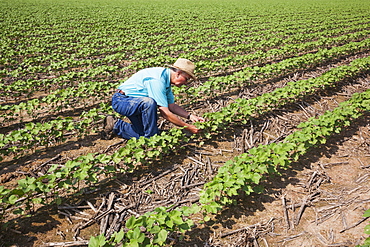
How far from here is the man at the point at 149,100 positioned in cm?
400

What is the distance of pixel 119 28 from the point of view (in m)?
17.0

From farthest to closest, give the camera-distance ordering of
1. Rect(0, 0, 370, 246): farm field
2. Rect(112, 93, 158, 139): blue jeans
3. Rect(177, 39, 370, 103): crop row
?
Rect(177, 39, 370, 103): crop row
Rect(112, 93, 158, 139): blue jeans
Rect(0, 0, 370, 246): farm field

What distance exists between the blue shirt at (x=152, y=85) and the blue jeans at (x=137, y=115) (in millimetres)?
113

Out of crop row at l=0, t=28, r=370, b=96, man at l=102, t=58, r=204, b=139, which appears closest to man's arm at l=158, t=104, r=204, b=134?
man at l=102, t=58, r=204, b=139

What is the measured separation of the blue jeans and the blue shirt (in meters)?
0.11

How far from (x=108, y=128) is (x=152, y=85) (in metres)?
1.20

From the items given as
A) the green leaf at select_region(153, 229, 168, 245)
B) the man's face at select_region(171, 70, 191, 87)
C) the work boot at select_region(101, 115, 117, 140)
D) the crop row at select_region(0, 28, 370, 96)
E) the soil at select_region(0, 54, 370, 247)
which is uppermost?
the man's face at select_region(171, 70, 191, 87)

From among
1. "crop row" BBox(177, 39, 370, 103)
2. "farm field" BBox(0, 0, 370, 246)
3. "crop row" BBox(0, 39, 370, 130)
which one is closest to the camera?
"farm field" BBox(0, 0, 370, 246)

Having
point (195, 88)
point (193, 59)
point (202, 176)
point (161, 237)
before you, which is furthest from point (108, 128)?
point (193, 59)

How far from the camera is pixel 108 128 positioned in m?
4.53

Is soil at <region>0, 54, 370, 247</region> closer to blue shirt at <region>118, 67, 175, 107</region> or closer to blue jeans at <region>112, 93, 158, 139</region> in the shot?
blue jeans at <region>112, 93, 158, 139</region>

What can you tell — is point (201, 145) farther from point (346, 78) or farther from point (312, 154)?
point (346, 78)

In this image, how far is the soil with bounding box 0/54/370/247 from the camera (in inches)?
107

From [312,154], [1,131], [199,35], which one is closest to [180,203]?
[312,154]
